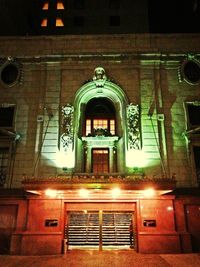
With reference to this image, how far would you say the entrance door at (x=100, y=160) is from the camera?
718 inches

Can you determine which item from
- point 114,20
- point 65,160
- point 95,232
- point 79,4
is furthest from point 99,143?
point 79,4

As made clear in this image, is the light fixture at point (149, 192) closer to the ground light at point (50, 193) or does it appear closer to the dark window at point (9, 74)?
the ground light at point (50, 193)

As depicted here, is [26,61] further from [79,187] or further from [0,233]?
[0,233]

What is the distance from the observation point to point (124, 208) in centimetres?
1630

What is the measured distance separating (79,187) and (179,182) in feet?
23.2

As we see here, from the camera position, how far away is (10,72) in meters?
20.7

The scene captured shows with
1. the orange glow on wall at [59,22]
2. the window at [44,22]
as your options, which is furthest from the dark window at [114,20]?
the window at [44,22]

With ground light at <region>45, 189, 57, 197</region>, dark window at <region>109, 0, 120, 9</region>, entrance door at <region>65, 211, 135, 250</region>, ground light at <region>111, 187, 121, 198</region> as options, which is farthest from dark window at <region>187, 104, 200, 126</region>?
dark window at <region>109, 0, 120, 9</region>

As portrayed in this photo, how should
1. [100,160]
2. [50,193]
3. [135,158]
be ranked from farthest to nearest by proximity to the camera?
1. [100,160]
2. [135,158]
3. [50,193]

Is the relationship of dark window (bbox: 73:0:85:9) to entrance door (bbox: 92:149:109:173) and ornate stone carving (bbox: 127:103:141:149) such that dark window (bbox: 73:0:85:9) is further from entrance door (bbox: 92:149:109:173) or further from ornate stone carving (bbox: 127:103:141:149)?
entrance door (bbox: 92:149:109:173)

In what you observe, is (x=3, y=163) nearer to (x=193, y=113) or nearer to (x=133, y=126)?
(x=133, y=126)

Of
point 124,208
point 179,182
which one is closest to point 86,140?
point 124,208

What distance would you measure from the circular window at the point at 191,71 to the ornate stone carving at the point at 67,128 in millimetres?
9419

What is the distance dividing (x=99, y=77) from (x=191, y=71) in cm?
751
